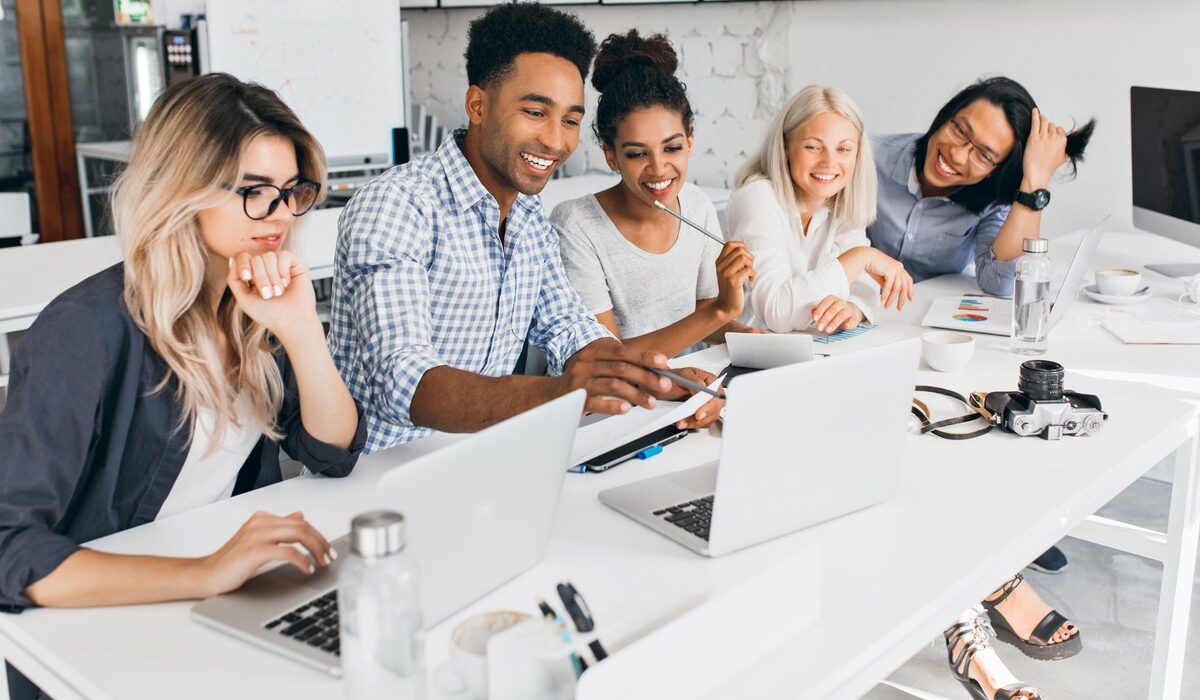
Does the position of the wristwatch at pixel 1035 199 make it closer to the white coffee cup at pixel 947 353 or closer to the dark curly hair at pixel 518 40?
the white coffee cup at pixel 947 353

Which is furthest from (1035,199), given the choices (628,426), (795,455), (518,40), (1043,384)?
(795,455)

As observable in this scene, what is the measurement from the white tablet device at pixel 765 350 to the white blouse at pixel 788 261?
18.9 inches

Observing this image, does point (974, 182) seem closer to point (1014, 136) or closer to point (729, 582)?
point (1014, 136)

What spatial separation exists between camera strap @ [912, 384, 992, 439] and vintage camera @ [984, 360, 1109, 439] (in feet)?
0.10

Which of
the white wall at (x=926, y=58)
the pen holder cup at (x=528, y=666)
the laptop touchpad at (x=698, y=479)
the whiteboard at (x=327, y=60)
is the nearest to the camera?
the pen holder cup at (x=528, y=666)

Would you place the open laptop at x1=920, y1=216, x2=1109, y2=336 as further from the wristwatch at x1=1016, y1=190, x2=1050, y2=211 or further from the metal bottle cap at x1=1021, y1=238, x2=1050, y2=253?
the wristwatch at x1=1016, y1=190, x2=1050, y2=211

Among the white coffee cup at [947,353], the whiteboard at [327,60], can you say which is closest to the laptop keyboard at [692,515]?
the white coffee cup at [947,353]

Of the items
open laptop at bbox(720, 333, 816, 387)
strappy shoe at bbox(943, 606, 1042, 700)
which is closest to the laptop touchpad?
open laptop at bbox(720, 333, 816, 387)

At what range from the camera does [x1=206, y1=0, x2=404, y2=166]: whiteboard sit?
372 centimetres

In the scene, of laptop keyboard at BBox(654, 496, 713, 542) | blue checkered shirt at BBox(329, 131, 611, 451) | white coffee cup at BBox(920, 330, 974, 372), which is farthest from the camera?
white coffee cup at BBox(920, 330, 974, 372)

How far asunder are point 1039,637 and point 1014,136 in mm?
1115

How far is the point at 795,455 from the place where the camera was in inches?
42.6

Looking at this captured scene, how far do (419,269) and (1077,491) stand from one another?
91 cm

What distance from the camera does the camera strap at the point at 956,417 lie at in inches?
57.4
